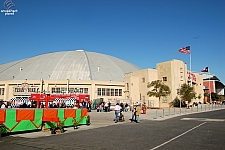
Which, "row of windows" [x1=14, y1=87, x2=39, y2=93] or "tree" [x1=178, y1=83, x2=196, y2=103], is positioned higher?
"row of windows" [x1=14, y1=87, x2=39, y2=93]

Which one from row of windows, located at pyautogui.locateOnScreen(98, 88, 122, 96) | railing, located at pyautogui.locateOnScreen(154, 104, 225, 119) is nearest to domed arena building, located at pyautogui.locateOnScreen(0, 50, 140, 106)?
row of windows, located at pyautogui.locateOnScreen(98, 88, 122, 96)

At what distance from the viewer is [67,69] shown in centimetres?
5631

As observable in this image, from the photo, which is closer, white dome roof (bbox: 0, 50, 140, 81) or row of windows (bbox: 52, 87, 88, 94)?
row of windows (bbox: 52, 87, 88, 94)

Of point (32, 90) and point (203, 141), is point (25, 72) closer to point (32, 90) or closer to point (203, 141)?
point (32, 90)

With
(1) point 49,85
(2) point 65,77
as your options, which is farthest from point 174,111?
(1) point 49,85

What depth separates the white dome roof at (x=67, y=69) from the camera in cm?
5472

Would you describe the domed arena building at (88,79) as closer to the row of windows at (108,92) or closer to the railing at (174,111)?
the row of windows at (108,92)

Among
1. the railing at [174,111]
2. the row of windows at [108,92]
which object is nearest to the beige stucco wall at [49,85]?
→ the row of windows at [108,92]

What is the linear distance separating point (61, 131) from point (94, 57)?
170ft

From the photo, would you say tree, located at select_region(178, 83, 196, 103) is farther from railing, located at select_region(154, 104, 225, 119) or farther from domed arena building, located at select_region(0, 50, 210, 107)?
domed arena building, located at select_region(0, 50, 210, 107)

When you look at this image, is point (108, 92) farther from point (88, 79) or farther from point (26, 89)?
point (26, 89)

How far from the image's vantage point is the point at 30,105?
37.5 m

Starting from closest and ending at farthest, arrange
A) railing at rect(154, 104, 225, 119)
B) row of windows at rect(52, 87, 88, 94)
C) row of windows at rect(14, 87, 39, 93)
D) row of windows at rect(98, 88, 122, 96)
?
1. railing at rect(154, 104, 225, 119)
2. row of windows at rect(14, 87, 39, 93)
3. row of windows at rect(52, 87, 88, 94)
4. row of windows at rect(98, 88, 122, 96)

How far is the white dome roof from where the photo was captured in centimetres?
5472
